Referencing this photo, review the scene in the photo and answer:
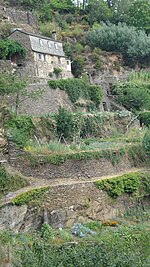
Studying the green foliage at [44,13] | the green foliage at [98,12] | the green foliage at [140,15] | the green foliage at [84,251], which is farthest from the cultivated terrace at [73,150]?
the green foliage at [98,12]

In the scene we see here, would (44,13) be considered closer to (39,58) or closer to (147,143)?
(39,58)

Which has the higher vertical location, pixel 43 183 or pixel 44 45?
pixel 44 45

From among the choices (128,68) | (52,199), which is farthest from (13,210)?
(128,68)

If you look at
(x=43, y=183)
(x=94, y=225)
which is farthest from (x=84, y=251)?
(x=43, y=183)

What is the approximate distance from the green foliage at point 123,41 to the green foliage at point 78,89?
1357 centimetres

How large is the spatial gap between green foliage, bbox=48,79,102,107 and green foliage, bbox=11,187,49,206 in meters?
14.5

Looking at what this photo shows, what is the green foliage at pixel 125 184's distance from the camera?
2509 centimetres

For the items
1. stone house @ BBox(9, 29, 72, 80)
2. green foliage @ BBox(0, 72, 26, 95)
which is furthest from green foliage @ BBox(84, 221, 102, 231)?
stone house @ BBox(9, 29, 72, 80)

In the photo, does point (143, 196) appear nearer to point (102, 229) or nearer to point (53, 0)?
point (102, 229)

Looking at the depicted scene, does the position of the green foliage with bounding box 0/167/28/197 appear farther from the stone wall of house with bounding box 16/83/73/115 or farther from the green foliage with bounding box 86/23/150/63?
the green foliage with bounding box 86/23/150/63

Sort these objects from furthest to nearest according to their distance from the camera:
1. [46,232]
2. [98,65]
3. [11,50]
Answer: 1. [98,65]
2. [11,50]
3. [46,232]

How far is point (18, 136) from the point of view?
26.5 m

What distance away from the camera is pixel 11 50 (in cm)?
4038

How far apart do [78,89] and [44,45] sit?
21.0ft
